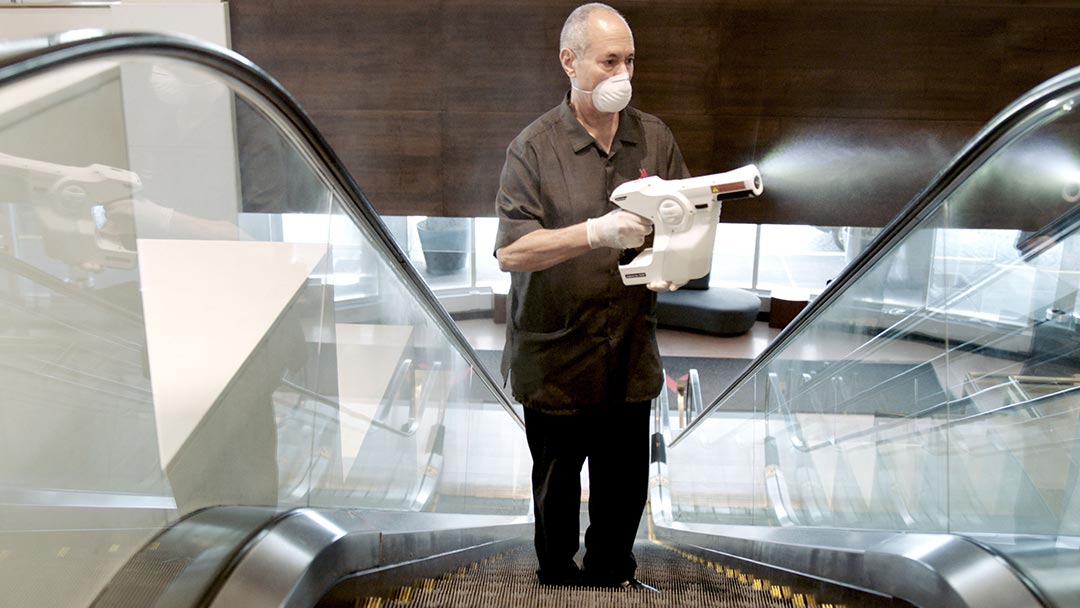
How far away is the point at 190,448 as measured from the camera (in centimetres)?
167

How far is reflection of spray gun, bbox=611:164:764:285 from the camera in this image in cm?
259

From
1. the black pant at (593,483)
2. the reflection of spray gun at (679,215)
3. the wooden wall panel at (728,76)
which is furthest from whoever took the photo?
the wooden wall panel at (728,76)

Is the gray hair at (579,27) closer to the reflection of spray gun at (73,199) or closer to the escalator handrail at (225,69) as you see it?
the escalator handrail at (225,69)

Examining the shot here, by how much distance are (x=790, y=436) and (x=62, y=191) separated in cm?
308

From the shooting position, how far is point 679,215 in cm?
261

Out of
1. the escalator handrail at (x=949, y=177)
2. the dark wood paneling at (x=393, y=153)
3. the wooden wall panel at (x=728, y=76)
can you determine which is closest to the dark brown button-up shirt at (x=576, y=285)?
the escalator handrail at (x=949, y=177)

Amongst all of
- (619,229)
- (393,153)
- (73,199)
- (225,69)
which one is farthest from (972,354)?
(393,153)

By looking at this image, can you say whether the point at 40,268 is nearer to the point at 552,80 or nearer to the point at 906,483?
the point at 906,483

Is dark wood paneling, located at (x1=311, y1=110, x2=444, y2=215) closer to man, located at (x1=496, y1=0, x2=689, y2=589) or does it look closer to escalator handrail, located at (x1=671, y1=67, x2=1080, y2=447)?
man, located at (x1=496, y1=0, x2=689, y2=589)

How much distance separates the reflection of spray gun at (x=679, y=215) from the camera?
259cm

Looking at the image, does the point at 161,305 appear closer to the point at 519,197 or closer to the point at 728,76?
A: the point at 519,197

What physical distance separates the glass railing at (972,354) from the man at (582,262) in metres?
0.59

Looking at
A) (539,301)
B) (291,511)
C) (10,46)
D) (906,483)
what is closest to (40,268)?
(10,46)

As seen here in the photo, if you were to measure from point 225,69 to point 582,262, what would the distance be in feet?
4.90
